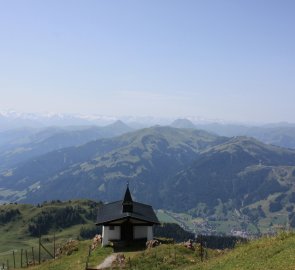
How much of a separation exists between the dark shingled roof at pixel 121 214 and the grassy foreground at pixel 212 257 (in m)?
6.38

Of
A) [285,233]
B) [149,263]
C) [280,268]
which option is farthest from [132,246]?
[280,268]

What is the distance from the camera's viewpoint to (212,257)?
58.2 meters

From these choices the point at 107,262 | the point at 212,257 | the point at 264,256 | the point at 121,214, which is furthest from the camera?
the point at 121,214

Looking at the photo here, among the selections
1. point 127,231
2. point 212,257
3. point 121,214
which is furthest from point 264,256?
point 121,214

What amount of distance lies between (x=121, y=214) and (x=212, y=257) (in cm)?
2627

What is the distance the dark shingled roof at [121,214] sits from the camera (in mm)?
79625

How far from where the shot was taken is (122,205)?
8388 cm

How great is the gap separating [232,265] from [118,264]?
24404mm

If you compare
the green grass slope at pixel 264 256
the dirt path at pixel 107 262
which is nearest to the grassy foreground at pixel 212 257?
the green grass slope at pixel 264 256

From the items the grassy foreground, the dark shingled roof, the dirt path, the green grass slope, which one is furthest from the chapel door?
the green grass slope

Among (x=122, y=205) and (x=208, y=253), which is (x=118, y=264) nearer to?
(x=208, y=253)

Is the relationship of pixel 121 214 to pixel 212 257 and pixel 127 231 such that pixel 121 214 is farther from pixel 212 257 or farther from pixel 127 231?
pixel 212 257

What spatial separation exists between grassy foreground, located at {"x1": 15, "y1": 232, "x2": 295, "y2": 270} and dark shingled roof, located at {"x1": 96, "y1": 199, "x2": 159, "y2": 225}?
6.38 meters

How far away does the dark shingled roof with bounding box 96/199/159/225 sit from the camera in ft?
261
